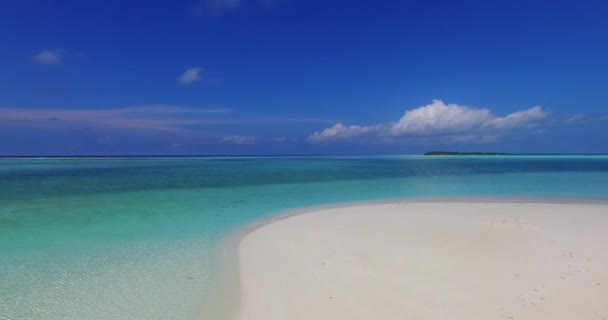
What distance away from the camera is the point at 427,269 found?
5.66 metres

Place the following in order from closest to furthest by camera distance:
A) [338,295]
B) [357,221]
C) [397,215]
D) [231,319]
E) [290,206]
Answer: [231,319]
[338,295]
[357,221]
[397,215]
[290,206]

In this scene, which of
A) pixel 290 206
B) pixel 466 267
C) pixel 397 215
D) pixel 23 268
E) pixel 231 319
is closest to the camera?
pixel 231 319

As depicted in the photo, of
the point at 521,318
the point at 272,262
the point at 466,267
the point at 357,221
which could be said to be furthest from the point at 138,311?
the point at 357,221

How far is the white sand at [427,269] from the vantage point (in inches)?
168

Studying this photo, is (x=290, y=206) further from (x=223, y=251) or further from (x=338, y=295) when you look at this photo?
(x=338, y=295)

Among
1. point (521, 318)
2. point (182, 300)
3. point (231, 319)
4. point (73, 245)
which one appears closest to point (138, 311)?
point (182, 300)

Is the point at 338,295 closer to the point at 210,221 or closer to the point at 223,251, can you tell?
the point at 223,251

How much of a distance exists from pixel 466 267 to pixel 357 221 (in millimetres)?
4436

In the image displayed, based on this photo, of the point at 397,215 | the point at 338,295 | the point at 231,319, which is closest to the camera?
the point at 231,319

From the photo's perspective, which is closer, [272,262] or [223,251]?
[272,262]

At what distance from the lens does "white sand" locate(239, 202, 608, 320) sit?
428 centimetres

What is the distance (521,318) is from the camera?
3.94 metres

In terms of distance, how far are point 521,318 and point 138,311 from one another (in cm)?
529

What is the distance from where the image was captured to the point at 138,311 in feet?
14.6
